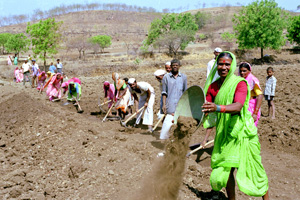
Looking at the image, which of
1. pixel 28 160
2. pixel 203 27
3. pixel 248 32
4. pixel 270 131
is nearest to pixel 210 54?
pixel 248 32

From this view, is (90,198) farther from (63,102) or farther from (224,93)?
(63,102)

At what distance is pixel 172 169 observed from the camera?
11.6 ft

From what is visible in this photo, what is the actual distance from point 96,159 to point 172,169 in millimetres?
1549

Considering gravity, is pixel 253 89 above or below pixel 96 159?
above

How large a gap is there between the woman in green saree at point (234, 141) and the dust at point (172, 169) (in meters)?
0.58

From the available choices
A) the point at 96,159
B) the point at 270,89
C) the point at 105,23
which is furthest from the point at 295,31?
the point at 105,23

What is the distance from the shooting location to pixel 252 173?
2896 mm

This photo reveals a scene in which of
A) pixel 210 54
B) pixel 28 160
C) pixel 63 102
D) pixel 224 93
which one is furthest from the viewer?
pixel 210 54

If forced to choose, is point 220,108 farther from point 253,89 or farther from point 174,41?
point 174,41

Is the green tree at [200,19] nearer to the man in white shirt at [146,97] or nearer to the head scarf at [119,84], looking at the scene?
the head scarf at [119,84]

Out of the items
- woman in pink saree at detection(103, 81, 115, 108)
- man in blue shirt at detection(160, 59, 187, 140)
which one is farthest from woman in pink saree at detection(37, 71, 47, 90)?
man in blue shirt at detection(160, 59, 187, 140)

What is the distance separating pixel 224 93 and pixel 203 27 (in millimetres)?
88063

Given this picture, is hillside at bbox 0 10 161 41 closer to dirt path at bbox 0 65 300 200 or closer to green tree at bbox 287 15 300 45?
green tree at bbox 287 15 300 45

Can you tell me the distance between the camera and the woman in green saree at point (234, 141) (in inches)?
107
